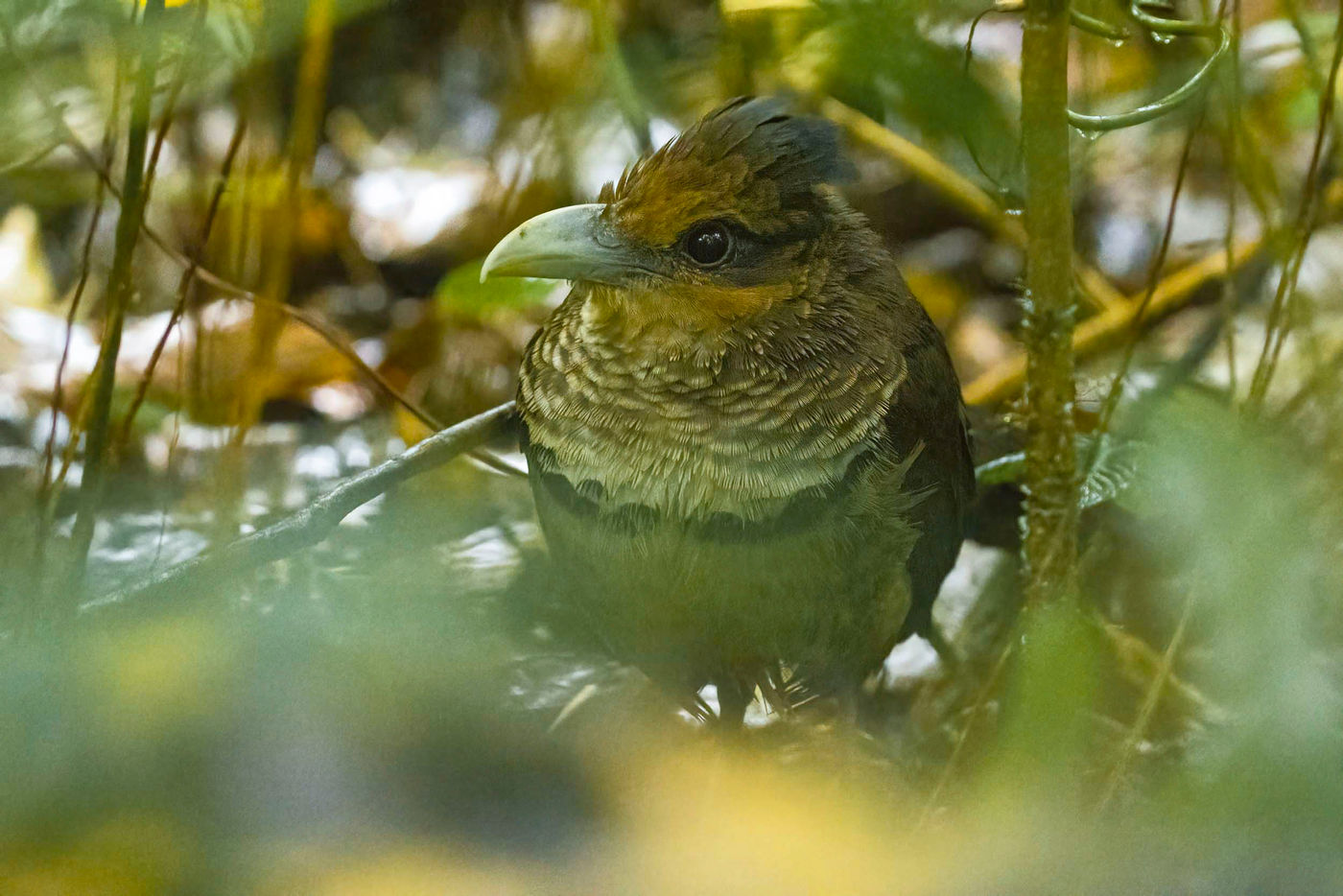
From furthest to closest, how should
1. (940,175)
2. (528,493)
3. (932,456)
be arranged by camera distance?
(940,175)
(528,493)
(932,456)

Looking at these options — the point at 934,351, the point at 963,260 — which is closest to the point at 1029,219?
the point at 934,351

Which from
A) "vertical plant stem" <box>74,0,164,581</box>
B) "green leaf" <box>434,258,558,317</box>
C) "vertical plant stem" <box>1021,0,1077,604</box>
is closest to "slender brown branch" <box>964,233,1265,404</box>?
"vertical plant stem" <box>1021,0,1077,604</box>

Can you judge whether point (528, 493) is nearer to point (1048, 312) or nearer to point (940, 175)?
point (1048, 312)

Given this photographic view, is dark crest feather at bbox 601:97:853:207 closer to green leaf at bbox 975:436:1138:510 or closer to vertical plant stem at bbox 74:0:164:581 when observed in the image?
green leaf at bbox 975:436:1138:510

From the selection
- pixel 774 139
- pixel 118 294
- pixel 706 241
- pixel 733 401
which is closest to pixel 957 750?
pixel 733 401

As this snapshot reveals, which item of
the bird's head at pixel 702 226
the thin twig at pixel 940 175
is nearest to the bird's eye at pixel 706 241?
the bird's head at pixel 702 226
